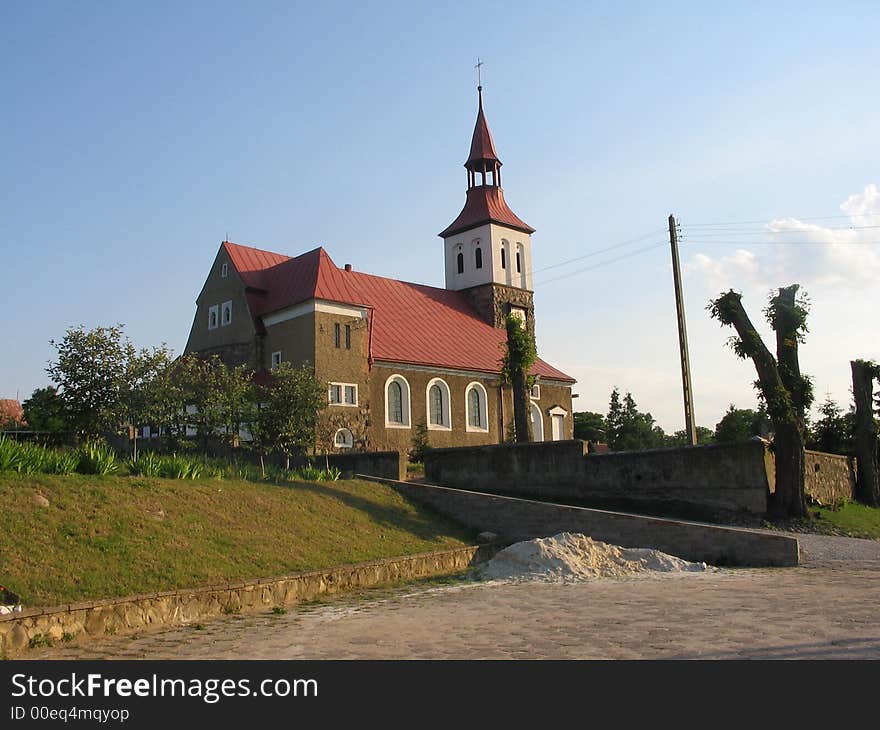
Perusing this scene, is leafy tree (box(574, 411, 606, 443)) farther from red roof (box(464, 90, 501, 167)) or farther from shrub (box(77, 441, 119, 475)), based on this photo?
shrub (box(77, 441, 119, 475))

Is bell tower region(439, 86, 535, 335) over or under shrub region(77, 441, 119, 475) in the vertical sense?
over

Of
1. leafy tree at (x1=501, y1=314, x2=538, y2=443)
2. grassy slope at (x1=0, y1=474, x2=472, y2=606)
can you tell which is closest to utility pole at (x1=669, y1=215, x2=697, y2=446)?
leafy tree at (x1=501, y1=314, x2=538, y2=443)

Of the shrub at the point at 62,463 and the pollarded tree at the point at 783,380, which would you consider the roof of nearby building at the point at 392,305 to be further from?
the shrub at the point at 62,463

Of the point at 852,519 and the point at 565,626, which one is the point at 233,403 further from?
the point at 852,519

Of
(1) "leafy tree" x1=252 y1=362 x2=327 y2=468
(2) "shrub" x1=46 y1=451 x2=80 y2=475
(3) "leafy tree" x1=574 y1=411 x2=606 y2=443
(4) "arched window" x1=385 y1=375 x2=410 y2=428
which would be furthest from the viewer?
(3) "leafy tree" x1=574 y1=411 x2=606 y2=443

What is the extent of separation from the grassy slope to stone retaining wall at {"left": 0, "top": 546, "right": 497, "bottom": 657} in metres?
0.28

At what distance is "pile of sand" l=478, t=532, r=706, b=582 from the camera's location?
598 inches

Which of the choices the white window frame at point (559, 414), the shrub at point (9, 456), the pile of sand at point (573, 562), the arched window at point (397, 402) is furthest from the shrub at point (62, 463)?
the white window frame at point (559, 414)

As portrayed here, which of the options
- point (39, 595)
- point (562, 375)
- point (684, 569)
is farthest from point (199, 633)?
point (562, 375)

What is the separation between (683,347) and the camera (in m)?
26.5

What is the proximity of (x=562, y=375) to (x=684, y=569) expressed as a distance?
113 ft

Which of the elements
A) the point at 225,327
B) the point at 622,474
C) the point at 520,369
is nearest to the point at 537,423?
the point at 520,369

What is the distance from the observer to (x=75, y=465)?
14789 mm
